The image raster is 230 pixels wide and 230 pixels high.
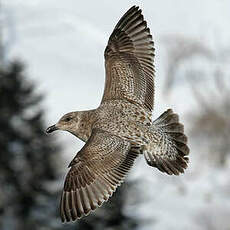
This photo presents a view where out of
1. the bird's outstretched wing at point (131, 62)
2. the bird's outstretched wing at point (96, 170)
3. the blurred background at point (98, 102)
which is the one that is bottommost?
the bird's outstretched wing at point (96, 170)

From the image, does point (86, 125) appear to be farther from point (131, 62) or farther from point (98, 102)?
point (98, 102)

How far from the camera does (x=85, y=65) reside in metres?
35.9

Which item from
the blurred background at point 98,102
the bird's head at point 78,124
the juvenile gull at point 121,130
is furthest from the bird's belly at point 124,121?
the blurred background at point 98,102

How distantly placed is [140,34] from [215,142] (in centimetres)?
2676

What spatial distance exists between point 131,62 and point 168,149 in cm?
82

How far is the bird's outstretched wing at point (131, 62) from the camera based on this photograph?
554cm

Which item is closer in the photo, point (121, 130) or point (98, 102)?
point (121, 130)

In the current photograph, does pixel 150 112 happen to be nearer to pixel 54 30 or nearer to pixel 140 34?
pixel 140 34

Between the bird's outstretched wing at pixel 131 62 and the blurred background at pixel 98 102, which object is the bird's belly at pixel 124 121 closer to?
the bird's outstretched wing at pixel 131 62

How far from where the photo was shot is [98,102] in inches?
1150

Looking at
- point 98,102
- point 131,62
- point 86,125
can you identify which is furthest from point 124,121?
point 98,102

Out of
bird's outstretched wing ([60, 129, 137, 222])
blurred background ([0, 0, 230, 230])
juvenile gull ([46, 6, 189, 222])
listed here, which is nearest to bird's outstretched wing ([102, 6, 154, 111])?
juvenile gull ([46, 6, 189, 222])

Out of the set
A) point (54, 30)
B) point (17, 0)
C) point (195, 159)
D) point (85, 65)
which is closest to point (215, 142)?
point (195, 159)

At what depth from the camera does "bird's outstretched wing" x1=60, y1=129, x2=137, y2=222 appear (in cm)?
499
